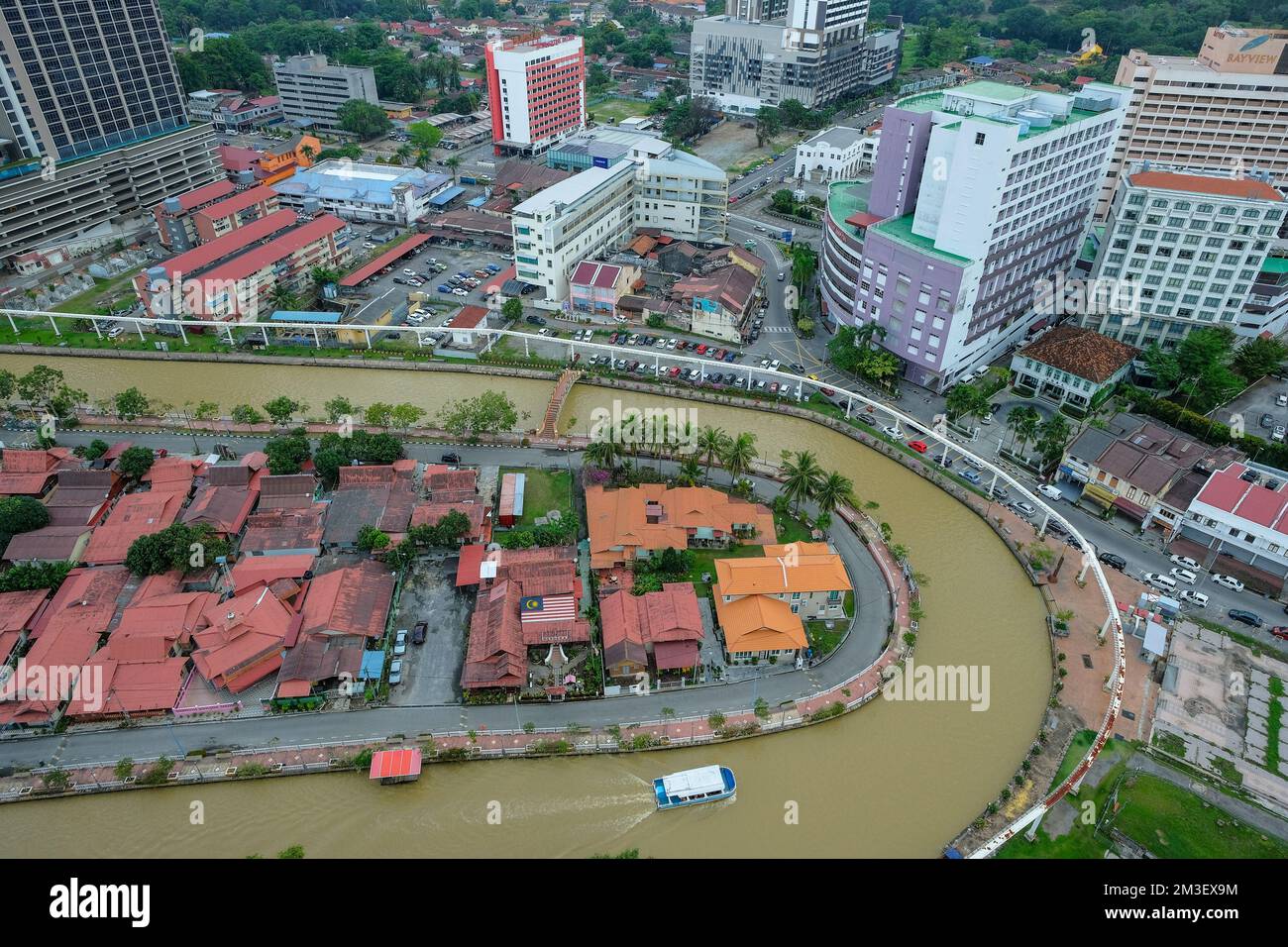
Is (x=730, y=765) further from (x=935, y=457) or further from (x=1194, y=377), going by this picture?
(x=1194, y=377)

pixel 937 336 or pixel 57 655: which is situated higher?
pixel 937 336

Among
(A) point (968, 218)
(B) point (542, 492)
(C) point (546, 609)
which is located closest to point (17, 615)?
(C) point (546, 609)

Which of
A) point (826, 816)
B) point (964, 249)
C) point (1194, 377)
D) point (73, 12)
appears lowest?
point (826, 816)

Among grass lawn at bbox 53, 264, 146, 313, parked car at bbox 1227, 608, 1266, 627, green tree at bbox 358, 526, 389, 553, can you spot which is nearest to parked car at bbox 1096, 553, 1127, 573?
parked car at bbox 1227, 608, 1266, 627

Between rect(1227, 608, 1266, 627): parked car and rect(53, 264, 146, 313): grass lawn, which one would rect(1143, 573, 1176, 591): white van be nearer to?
rect(1227, 608, 1266, 627): parked car

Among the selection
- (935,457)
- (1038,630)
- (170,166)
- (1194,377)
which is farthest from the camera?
(170,166)

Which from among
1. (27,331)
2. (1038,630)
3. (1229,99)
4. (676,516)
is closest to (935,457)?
(1038,630)

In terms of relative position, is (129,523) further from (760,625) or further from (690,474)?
(760,625)

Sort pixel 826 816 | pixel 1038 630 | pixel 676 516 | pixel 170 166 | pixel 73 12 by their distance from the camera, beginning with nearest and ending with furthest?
pixel 826 816
pixel 1038 630
pixel 676 516
pixel 73 12
pixel 170 166
